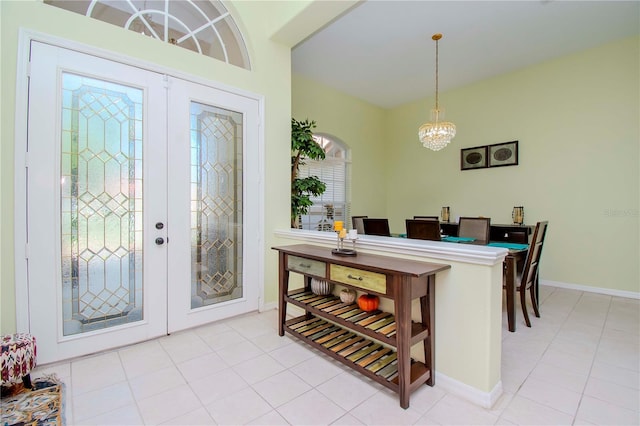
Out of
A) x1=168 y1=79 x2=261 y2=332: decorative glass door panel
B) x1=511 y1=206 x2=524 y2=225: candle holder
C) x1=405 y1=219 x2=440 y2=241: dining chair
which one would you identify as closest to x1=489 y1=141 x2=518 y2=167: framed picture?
x1=511 y1=206 x2=524 y2=225: candle holder

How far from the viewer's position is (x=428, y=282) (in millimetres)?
1844

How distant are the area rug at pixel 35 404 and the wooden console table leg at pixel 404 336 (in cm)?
Result: 187

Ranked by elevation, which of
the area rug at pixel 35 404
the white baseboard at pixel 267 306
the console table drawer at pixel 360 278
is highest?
the console table drawer at pixel 360 278

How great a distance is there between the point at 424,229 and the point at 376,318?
1.61 m

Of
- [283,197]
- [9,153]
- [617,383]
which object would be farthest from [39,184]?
[617,383]

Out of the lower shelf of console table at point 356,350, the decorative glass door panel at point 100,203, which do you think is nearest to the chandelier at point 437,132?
the lower shelf of console table at point 356,350

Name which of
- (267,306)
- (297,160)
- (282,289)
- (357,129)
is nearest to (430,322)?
(282,289)

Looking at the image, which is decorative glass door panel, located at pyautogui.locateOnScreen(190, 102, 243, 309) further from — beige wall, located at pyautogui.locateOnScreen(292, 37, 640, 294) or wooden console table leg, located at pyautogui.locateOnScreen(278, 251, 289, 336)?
beige wall, located at pyautogui.locateOnScreen(292, 37, 640, 294)

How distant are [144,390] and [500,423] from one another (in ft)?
7.01

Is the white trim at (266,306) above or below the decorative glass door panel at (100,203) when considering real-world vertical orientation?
below

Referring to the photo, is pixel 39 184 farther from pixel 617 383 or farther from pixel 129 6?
pixel 617 383

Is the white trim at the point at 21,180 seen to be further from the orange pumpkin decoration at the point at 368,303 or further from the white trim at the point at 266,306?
the orange pumpkin decoration at the point at 368,303

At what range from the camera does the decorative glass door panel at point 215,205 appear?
8.98 ft

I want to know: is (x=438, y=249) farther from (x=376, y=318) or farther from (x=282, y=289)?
(x=282, y=289)
